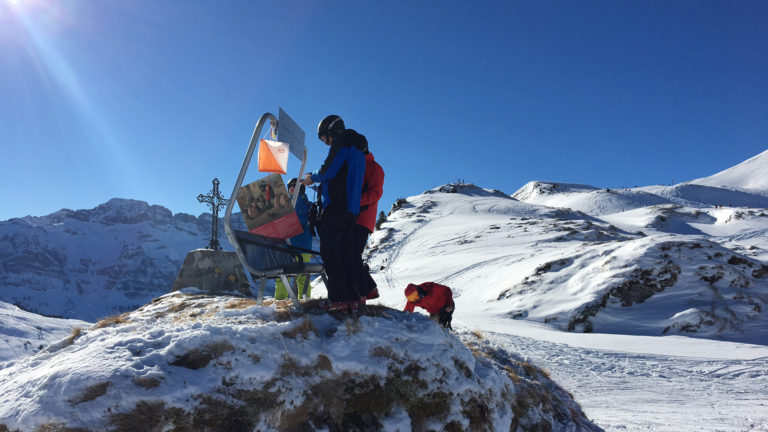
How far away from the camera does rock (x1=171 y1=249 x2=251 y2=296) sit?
876 centimetres

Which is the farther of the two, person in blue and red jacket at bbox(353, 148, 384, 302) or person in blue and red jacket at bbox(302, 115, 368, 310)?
person in blue and red jacket at bbox(353, 148, 384, 302)

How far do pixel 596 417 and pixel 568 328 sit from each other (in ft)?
26.2

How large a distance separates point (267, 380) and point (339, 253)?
4.46 feet

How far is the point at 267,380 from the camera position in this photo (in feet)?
8.86

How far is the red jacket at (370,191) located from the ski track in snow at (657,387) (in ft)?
11.5

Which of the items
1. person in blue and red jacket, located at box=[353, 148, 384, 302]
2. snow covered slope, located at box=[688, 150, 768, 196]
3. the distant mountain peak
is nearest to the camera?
person in blue and red jacket, located at box=[353, 148, 384, 302]

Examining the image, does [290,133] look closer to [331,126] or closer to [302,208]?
[331,126]

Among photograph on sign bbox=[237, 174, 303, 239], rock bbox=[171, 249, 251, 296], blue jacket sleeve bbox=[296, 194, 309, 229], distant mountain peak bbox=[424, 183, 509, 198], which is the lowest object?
rock bbox=[171, 249, 251, 296]

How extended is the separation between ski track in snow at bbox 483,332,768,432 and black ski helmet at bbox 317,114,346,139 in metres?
4.31

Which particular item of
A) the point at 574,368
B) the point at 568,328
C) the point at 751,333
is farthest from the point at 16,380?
the point at 751,333

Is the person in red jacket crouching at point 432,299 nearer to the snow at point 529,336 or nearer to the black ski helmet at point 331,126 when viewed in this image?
the snow at point 529,336

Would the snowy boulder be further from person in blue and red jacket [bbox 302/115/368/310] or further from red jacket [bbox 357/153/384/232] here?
red jacket [bbox 357/153/384/232]

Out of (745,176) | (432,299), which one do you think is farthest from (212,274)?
(745,176)

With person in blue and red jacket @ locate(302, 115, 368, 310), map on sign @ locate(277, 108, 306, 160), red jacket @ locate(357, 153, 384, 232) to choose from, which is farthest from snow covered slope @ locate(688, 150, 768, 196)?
map on sign @ locate(277, 108, 306, 160)
